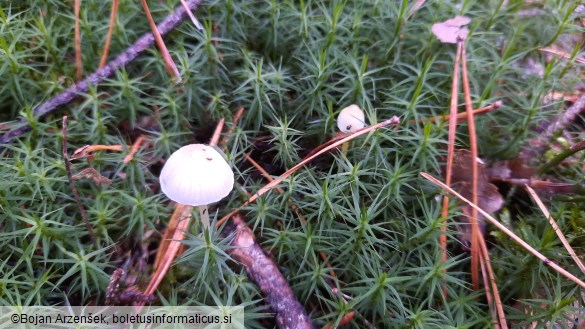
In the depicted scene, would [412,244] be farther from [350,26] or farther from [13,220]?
[13,220]

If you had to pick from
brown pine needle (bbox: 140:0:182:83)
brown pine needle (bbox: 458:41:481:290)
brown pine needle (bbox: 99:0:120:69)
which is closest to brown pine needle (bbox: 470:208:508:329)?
brown pine needle (bbox: 458:41:481:290)

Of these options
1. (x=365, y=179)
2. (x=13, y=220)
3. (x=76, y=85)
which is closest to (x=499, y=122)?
(x=365, y=179)

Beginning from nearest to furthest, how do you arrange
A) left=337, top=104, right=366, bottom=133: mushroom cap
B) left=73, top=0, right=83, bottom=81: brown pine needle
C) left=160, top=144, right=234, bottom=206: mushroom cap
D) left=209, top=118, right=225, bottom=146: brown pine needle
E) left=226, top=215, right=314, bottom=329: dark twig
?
left=160, top=144, right=234, bottom=206: mushroom cap → left=226, top=215, right=314, bottom=329: dark twig → left=337, top=104, right=366, bottom=133: mushroom cap → left=209, top=118, right=225, bottom=146: brown pine needle → left=73, top=0, right=83, bottom=81: brown pine needle

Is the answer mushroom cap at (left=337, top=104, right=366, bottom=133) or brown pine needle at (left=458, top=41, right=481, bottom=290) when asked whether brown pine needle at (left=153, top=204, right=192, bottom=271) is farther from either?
brown pine needle at (left=458, top=41, right=481, bottom=290)

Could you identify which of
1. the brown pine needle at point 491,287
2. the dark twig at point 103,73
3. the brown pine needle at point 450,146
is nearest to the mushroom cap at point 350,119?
the brown pine needle at point 450,146

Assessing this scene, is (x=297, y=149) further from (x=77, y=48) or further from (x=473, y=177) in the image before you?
(x=77, y=48)
